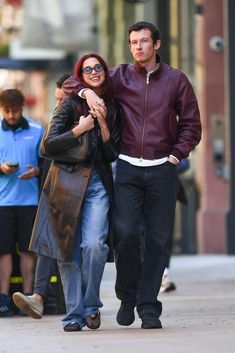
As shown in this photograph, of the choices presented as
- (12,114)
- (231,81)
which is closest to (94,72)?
(12,114)

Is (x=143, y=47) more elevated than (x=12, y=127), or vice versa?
(x=143, y=47)

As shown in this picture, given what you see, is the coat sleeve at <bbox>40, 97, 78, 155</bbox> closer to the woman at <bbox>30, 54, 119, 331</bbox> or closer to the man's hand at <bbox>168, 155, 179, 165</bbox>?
the woman at <bbox>30, 54, 119, 331</bbox>

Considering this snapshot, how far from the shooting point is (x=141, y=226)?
30.3ft

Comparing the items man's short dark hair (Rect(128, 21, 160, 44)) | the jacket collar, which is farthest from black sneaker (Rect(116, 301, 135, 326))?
the jacket collar

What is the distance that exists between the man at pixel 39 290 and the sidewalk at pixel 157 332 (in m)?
0.16

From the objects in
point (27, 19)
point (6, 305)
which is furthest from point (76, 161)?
point (27, 19)

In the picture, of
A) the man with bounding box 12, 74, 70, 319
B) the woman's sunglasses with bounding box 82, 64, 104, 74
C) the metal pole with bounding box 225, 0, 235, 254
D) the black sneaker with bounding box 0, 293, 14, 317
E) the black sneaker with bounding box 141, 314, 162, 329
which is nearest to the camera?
the woman's sunglasses with bounding box 82, 64, 104, 74

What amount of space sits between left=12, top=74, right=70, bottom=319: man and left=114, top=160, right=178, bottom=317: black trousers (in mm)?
683

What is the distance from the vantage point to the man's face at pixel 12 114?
11.0 meters

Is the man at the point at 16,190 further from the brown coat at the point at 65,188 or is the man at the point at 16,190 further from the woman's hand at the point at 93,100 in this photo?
the woman's hand at the point at 93,100

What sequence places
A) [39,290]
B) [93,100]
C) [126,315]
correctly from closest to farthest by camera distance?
[93,100] < [126,315] < [39,290]

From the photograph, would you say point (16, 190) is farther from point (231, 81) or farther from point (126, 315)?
point (231, 81)

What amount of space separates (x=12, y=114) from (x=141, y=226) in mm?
2204

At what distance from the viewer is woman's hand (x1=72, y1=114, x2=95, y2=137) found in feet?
29.2
